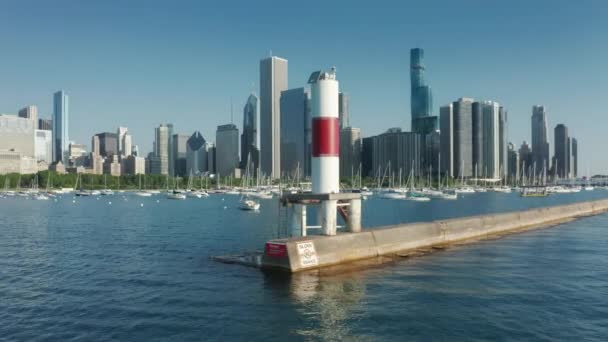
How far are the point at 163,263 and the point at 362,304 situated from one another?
69.1 feet

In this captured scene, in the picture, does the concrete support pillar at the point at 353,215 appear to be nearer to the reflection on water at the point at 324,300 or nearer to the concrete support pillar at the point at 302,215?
the concrete support pillar at the point at 302,215

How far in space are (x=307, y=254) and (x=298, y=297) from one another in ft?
22.3

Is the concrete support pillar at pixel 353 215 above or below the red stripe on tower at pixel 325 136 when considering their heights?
below

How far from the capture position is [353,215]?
136ft

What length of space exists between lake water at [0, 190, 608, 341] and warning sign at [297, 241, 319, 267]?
1824 mm

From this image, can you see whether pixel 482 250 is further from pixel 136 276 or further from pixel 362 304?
pixel 136 276

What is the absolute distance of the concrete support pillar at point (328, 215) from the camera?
39.3 meters

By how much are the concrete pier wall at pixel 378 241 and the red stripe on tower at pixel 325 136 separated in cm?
690

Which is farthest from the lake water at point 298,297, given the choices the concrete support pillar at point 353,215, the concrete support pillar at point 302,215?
the concrete support pillar at point 302,215

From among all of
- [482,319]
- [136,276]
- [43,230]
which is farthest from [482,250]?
[43,230]

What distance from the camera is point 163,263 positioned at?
42219 millimetres

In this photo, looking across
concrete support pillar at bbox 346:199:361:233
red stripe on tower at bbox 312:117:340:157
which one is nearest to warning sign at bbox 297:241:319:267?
concrete support pillar at bbox 346:199:361:233

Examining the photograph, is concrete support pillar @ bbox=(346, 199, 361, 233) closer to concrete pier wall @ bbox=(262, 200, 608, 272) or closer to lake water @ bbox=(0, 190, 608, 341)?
concrete pier wall @ bbox=(262, 200, 608, 272)

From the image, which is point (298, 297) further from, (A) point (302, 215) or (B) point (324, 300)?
(A) point (302, 215)
